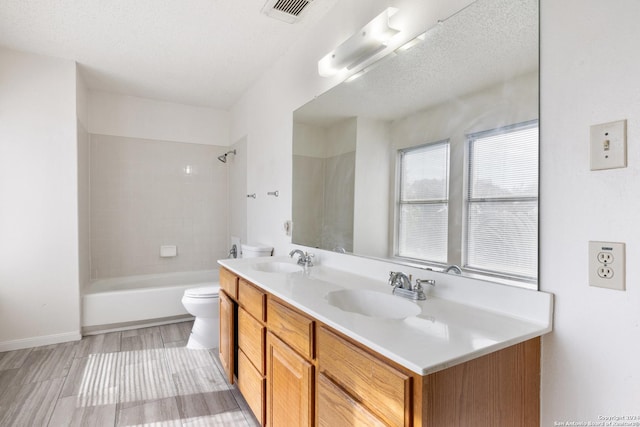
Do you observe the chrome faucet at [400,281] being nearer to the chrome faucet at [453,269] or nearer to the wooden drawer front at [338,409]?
the chrome faucet at [453,269]

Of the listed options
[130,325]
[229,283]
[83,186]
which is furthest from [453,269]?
[83,186]

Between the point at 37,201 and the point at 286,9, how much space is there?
2533 mm

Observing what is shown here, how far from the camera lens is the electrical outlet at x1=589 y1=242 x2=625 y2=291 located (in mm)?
880

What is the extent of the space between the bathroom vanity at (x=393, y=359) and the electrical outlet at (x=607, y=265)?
146 millimetres

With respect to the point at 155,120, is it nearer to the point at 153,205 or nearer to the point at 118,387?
the point at 153,205

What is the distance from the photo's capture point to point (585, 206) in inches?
37.6

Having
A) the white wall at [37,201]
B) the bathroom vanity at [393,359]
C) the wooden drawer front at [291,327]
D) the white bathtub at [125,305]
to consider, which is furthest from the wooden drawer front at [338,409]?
the white wall at [37,201]

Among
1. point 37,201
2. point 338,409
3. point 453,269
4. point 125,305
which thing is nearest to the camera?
point 338,409

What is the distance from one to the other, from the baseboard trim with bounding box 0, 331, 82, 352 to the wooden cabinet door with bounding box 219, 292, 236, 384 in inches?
64.2

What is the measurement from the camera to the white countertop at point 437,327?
0.83m

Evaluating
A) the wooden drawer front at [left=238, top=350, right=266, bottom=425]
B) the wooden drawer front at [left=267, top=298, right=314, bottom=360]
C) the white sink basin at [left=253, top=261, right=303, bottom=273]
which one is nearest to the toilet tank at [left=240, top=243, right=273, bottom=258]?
the white sink basin at [left=253, top=261, right=303, bottom=273]

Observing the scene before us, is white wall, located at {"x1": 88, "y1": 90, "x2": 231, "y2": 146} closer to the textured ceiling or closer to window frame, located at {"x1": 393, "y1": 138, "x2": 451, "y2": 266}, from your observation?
the textured ceiling

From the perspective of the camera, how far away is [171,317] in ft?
11.1

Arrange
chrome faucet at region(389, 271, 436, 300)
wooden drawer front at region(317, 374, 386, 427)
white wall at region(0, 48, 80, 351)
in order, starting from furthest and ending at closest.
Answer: white wall at region(0, 48, 80, 351) → chrome faucet at region(389, 271, 436, 300) → wooden drawer front at region(317, 374, 386, 427)
